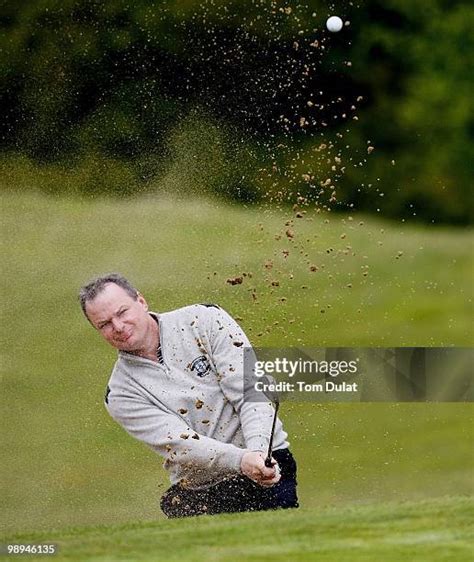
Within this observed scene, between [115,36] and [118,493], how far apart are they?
1.49 metres

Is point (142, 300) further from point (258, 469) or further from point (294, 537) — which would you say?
point (294, 537)

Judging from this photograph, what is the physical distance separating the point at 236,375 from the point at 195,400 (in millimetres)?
153

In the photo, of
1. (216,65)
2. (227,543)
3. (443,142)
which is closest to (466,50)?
A: (443,142)

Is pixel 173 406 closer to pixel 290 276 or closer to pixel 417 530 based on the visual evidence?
pixel 290 276

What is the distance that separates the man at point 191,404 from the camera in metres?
3.99

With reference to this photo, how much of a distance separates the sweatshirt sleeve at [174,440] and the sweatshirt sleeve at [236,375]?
3.0 inches

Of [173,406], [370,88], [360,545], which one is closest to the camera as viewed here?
[360,545]

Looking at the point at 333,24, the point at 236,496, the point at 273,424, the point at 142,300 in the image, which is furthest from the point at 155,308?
the point at 333,24

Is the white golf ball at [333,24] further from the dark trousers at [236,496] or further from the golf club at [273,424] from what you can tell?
the dark trousers at [236,496]

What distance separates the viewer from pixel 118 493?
13.6ft

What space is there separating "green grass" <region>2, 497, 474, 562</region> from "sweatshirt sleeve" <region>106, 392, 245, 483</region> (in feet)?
0.53

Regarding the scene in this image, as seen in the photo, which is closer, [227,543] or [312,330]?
[227,543]

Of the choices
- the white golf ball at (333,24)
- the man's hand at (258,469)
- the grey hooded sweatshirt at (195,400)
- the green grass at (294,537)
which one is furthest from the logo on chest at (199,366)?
the white golf ball at (333,24)

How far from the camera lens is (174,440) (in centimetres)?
401
